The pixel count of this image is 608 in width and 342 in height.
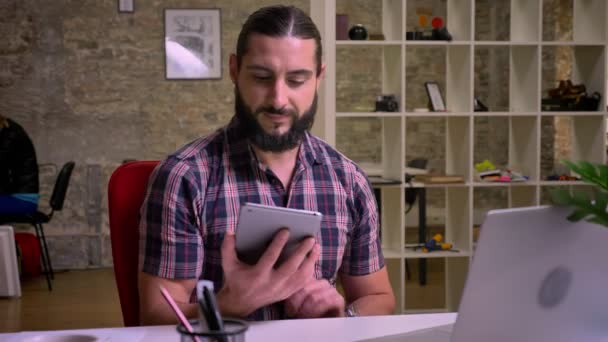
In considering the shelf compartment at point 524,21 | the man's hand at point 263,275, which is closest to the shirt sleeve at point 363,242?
the man's hand at point 263,275

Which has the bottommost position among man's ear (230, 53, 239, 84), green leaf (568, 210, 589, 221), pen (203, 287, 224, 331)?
pen (203, 287, 224, 331)

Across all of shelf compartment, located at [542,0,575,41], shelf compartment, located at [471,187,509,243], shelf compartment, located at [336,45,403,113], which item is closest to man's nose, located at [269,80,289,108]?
shelf compartment, located at [336,45,403,113]

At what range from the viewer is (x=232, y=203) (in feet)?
5.78

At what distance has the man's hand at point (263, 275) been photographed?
4.53 ft

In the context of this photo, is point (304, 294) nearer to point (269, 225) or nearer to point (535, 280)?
point (269, 225)

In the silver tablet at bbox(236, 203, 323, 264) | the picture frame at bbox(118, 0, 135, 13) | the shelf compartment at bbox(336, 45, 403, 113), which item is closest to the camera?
the silver tablet at bbox(236, 203, 323, 264)

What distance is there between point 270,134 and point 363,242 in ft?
1.31

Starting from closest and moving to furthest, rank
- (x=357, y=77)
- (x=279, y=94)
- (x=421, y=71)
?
(x=279, y=94) → (x=357, y=77) → (x=421, y=71)

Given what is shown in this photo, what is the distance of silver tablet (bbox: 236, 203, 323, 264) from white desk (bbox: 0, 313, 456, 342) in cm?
15

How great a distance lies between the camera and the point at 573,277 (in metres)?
1.04

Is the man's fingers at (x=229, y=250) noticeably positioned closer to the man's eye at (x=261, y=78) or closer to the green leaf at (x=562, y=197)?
the man's eye at (x=261, y=78)

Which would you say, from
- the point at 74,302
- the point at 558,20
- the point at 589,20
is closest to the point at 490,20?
the point at 558,20

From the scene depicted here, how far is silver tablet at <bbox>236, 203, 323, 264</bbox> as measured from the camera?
4.29 feet

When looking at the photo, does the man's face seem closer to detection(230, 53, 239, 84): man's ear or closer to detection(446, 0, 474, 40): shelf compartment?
detection(230, 53, 239, 84): man's ear
